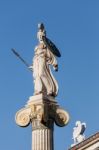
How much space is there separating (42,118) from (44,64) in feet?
4.68

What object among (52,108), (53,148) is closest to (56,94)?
(52,108)

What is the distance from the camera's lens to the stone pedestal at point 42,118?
14234 millimetres

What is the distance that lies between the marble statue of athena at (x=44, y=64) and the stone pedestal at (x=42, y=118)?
0.24m

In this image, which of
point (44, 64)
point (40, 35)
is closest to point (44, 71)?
point (44, 64)

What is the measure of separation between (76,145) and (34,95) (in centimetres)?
4301

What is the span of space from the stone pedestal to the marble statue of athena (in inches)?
9.6

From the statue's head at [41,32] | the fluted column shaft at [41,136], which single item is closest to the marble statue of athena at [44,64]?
the statue's head at [41,32]

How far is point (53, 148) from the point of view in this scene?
47.2ft

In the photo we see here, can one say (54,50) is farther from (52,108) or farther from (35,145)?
(35,145)

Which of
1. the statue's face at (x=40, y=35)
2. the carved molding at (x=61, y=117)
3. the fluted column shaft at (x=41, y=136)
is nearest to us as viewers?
the fluted column shaft at (x=41, y=136)

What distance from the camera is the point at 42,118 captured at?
1448 cm

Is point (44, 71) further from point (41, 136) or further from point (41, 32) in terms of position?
point (41, 136)

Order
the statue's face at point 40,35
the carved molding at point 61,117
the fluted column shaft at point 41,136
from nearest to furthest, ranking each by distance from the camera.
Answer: the fluted column shaft at point 41,136
the carved molding at point 61,117
the statue's face at point 40,35

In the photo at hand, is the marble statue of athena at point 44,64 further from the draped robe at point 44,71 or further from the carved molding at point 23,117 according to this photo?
the carved molding at point 23,117
